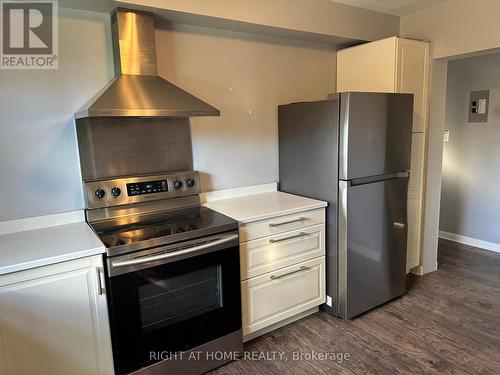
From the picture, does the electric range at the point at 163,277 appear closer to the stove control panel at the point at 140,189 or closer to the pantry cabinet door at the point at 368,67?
the stove control panel at the point at 140,189

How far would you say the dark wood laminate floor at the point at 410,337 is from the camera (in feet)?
6.76

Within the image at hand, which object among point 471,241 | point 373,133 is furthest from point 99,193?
point 471,241

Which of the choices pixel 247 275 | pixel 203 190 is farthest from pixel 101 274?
pixel 203 190

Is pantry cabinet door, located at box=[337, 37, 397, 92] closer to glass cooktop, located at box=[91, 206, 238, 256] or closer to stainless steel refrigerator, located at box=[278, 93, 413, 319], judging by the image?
stainless steel refrigerator, located at box=[278, 93, 413, 319]

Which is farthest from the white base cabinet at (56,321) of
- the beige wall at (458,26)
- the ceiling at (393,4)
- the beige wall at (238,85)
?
the beige wall at (458,26)

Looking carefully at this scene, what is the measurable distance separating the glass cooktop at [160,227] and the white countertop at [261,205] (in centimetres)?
11

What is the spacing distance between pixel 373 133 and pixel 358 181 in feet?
1.13

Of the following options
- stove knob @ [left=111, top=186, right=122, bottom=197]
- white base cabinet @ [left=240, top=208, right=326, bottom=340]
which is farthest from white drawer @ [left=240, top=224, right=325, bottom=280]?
stove knob @ [left=111, top=186, right=122, bottom=197]

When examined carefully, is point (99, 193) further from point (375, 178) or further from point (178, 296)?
point (375, 178)

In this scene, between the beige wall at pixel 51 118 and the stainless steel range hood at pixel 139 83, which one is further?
the beige wall at pixel 51 118

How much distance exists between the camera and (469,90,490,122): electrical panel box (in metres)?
3.66

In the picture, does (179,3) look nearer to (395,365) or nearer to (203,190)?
(203,190)

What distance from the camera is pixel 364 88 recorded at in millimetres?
2965

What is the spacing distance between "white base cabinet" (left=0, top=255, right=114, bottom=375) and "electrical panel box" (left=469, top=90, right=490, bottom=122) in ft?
12.9
